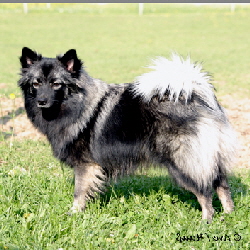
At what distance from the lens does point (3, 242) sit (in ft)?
10.9

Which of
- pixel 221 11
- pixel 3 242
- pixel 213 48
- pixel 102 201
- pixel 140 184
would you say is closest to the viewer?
pixel 3 242

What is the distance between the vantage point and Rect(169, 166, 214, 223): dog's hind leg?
162 inches

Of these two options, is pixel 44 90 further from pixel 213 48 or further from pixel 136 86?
pixel 213 48

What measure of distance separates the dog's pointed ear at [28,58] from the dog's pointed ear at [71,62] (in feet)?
0.84

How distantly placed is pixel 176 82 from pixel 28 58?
1725mm

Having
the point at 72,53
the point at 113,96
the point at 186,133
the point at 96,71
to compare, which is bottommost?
the point at 96,71

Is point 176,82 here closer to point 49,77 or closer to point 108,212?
point 49,77

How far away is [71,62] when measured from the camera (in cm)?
427

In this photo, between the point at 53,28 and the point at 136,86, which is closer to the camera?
the point at 136,86

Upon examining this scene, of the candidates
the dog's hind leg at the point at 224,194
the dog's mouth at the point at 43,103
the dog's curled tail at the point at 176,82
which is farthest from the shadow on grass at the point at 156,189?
Result: the dog's mouth at the point at 43,103

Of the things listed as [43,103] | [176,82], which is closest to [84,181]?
[43,103]

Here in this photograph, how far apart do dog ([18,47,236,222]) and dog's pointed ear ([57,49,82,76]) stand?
0.01m

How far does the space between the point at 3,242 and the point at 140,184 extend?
86.0 inches

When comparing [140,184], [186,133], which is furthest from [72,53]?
[140,184]
